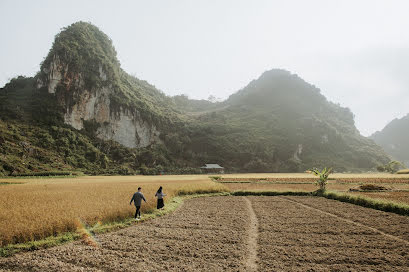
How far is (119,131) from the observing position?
7919 cm

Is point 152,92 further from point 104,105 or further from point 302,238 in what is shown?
point 302,238

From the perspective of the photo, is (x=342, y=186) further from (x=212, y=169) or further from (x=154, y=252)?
(x=212, y=169)

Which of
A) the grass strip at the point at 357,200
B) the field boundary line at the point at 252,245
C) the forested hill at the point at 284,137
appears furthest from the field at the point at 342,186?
the forested hill at the point at 284,137

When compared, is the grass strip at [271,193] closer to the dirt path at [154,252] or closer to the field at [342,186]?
the field at [342,186]

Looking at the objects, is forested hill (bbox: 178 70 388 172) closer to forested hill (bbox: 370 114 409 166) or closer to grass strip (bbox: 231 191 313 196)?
forested hill (bbox: 370 114 409 166)

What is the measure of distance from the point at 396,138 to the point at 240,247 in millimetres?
202985

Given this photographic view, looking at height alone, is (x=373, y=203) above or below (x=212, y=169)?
above

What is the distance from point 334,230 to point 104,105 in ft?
255

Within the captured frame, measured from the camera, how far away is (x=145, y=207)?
1362 centimetres

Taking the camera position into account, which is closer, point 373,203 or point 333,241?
point 333,241

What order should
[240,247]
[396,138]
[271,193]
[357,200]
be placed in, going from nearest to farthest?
1. [240,247]
2. [357,200]
3. [271,193]
4. [396,138]

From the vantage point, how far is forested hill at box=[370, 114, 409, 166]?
151738 millimetres

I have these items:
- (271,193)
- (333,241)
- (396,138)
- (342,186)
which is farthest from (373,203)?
(396,138)

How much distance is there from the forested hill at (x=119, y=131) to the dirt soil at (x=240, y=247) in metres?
44.1
